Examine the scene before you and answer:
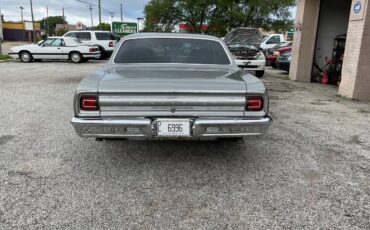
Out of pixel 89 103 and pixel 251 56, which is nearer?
pixel 89 103

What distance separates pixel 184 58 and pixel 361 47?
5.84 metres

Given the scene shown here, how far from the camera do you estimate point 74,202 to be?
10.2ft

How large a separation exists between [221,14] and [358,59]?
17.9 metres

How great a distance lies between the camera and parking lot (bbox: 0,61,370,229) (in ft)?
9.42

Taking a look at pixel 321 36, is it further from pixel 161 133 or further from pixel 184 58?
pixel 161 133

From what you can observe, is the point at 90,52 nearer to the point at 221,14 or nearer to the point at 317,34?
the point at 221,14

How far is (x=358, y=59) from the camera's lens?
8500mm

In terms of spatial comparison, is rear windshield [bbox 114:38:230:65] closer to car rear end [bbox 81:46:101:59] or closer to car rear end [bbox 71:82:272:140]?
car rear end [bbox 71:82:272:140]

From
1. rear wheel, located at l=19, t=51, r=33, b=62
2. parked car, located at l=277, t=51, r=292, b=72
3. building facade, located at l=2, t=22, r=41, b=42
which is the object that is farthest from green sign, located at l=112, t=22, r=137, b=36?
building facade, located at l=2, t=22, r=41, b=42

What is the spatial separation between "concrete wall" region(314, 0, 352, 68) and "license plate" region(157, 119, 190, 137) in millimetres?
10950

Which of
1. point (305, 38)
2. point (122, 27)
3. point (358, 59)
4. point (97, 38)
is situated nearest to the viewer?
point (358, 59)

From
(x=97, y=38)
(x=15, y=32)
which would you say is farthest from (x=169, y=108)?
(x=15, y=32)

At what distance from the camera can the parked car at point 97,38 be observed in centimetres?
2111

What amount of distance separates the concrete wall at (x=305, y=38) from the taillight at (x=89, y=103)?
10.7 m
